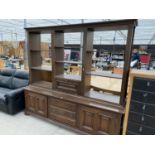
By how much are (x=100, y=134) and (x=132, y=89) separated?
0.94 m

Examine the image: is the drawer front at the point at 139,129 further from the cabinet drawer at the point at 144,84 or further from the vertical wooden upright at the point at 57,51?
the vertical wooden upright at the point at 57,51

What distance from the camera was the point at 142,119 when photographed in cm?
203

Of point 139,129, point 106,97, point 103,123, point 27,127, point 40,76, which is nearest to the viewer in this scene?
point 139,129

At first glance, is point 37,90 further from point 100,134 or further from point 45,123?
point 100,134

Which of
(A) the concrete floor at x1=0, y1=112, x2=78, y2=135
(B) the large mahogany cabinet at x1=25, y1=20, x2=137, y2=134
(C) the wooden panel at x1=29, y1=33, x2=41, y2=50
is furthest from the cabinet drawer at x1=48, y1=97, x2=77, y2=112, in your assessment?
(C) the wooden panel at x1=29, y1=33, x2=41, y2=50

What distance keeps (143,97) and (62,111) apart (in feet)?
4.87

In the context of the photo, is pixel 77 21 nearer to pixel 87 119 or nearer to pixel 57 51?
pixel 57 51

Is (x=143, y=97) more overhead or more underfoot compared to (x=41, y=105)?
more overhead

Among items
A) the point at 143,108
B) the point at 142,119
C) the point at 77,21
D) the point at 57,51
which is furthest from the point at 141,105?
the point at 77,21

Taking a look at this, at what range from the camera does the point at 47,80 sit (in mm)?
3529

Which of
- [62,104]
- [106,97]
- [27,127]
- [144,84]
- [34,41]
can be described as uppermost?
[34,41]

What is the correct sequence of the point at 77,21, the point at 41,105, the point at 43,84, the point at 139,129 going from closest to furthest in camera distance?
the point at 139,129
the point at 41,105
the point at 43,84
the point at 77,21

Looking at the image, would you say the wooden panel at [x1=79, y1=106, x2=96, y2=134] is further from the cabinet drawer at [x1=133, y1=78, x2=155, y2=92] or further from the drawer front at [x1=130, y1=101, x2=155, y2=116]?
the cabinet drawer at [x1=133, y1=78, x2=155, y2=92]

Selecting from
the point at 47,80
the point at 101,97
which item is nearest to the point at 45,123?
the point at 47,80
